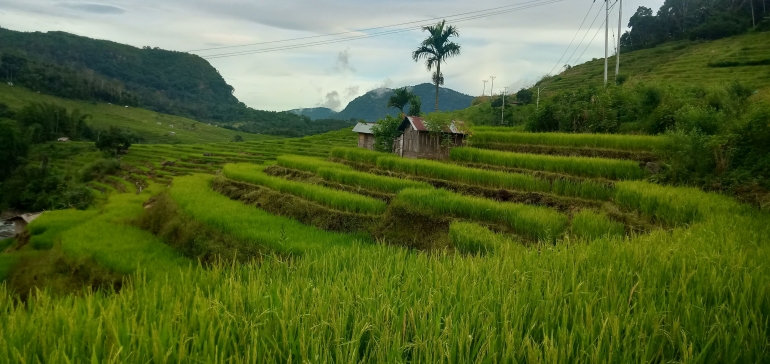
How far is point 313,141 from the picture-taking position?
3469cm

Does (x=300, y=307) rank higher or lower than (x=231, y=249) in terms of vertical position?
higher

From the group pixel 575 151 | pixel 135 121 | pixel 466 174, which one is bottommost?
pixel 466 174

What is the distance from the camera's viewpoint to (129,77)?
137m

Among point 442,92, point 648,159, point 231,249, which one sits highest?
point 442,92

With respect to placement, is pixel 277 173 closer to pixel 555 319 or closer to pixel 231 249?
pixel 231 249

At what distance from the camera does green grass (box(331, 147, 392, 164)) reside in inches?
642

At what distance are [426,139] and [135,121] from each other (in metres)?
69.3

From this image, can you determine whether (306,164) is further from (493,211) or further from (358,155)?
(493,211)

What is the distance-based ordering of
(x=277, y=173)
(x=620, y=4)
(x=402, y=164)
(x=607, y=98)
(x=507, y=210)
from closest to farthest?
(x=507, y=210), (x=402, y=164), (x=607, y=98), (x=277, y=173), (x=620, y=4)

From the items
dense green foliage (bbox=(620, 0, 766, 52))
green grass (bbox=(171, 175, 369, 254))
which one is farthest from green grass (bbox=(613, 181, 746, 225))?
dense green foliage (bbox=(620, 0, 766, 52))

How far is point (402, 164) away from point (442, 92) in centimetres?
16550

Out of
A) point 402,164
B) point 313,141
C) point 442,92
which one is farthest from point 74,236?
point 442,92

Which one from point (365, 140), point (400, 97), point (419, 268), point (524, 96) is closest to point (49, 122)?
point (400, 97)

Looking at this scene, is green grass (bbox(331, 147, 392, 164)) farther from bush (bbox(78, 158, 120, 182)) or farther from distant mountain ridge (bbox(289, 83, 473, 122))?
distant mountain ridge (bbox(289, 83, 473, 122))
